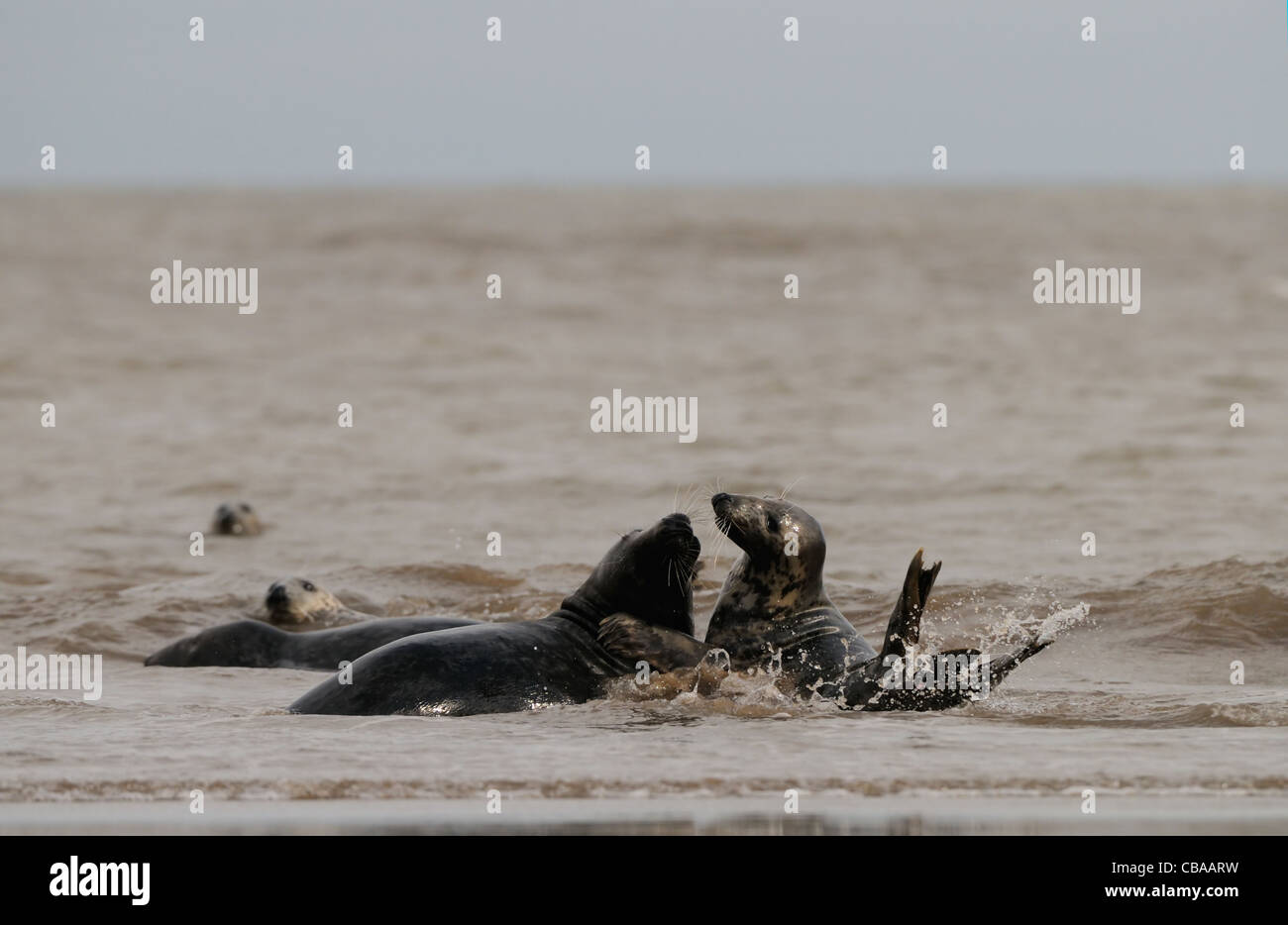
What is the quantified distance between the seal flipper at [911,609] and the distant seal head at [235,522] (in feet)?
24.2

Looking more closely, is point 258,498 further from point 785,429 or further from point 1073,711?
point 1073,711

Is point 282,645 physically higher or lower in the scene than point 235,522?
lower

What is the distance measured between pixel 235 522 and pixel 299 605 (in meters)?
3.29

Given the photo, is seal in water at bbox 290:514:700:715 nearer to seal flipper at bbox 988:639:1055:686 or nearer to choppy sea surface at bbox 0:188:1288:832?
choppy sea surface at bbox 0:188:1288:832

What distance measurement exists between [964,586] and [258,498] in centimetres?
649

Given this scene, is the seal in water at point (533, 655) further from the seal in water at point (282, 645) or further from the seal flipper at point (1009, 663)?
the seal flipper at point (1009, 663)

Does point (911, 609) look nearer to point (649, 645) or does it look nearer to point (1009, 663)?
point (1009, 663)

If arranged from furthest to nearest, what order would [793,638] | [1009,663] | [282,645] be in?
1. [282,645]
2. [793,638]
3. [1009,663]

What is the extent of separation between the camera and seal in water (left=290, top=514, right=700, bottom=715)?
7.08 metres

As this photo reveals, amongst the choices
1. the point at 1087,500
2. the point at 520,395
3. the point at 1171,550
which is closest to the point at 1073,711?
the point at 1171,550

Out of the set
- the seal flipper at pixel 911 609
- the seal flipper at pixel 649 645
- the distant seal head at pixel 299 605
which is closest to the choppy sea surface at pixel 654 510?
the seal flipper at pixel 649 645

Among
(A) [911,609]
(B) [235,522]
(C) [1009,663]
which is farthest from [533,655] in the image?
(B) [235,522]

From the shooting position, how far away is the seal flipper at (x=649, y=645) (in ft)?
24.4

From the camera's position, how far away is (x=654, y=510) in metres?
13.6
